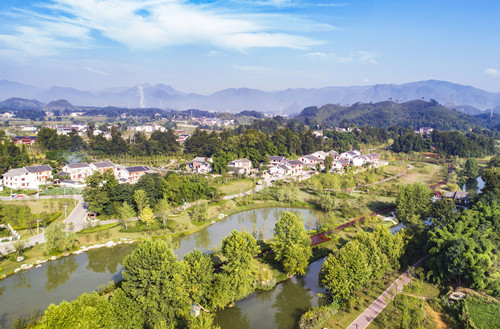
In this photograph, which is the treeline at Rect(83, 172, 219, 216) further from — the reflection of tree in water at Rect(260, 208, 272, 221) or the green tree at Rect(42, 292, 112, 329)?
the green tree at Rect(42, 292, 112, 329)

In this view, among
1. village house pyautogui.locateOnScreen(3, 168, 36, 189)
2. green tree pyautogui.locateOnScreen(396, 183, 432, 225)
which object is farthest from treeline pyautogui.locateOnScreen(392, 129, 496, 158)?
village house pyautogui.locateOnScreen(3, 168, 36, 189)

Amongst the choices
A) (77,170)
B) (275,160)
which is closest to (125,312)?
(77,170)

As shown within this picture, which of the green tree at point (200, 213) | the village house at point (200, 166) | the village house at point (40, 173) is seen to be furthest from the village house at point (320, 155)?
the village house at point (40, 173)

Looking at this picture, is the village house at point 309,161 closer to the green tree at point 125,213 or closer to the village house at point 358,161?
the village house at point 358,161

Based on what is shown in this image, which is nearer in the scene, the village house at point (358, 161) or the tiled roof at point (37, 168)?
the tiled roof at point (37, 168)

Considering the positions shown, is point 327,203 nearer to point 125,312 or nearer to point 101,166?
point 125,312

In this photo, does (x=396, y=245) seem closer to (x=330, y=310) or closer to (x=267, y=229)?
(x=330, y=310)

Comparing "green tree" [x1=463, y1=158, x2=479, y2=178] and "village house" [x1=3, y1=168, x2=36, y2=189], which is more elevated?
"village house" [x1=3, y1=168, x2=36, y2=189]
